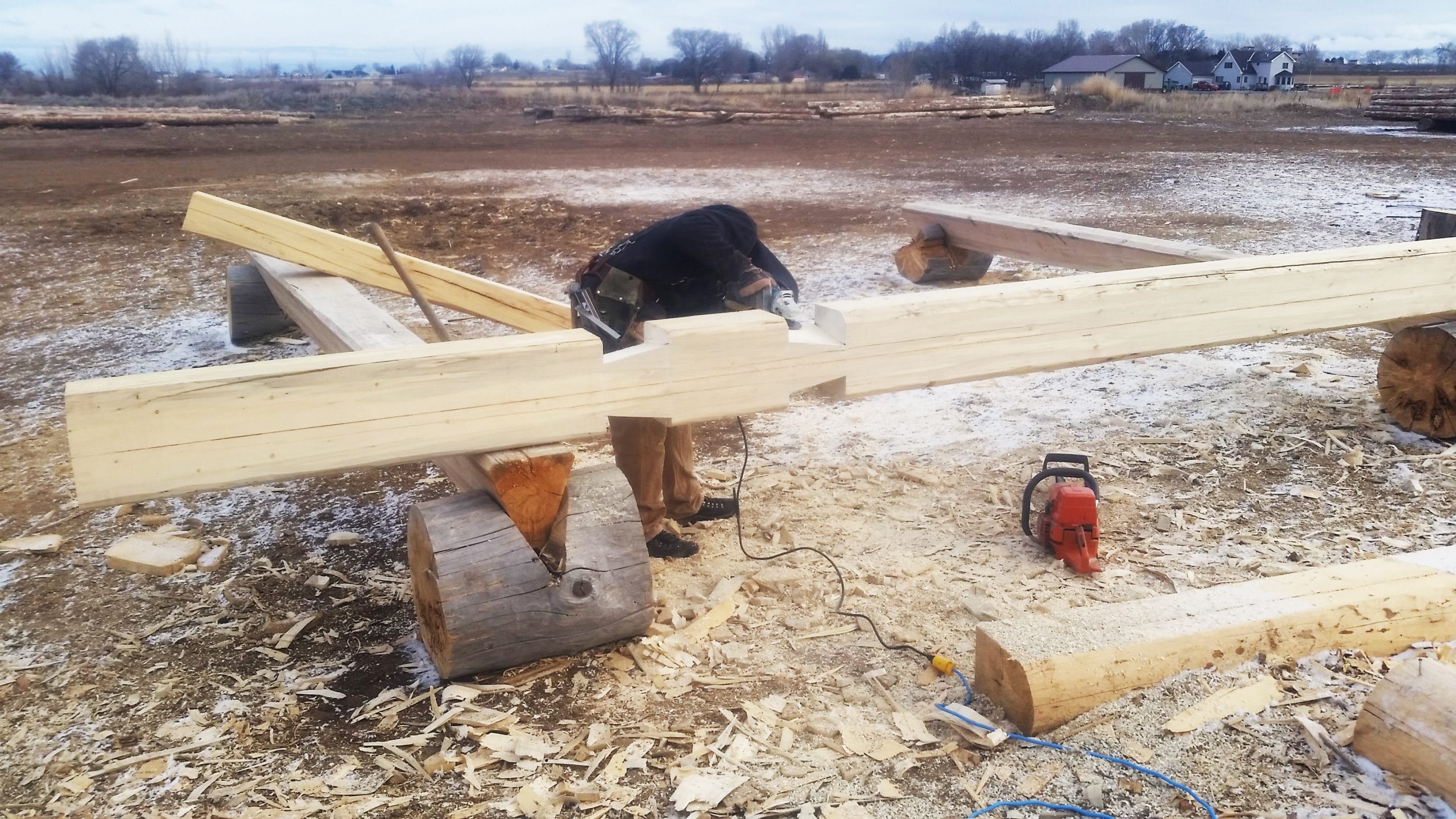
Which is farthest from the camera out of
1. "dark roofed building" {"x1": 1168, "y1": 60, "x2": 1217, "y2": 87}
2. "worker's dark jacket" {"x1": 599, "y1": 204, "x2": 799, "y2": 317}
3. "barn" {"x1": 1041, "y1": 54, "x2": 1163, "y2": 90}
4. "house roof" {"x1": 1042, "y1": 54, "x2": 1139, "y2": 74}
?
"dark roofed building" {"x1": 1168, "y1": 60, "x2": 1217, "y2": 87}

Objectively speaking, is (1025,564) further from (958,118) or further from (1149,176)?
(958,118)

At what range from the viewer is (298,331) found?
7.12 meters

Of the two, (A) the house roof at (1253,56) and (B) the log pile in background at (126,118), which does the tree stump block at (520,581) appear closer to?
(B) the log pile in background at (126,118)

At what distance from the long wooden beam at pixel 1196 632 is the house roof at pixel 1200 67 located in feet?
254

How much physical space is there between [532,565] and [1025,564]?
192 centimetres

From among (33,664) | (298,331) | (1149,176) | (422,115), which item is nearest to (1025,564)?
(33,664)

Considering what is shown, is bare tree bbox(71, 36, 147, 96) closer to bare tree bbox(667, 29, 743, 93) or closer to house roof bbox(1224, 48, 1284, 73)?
bare tree bbox(667, 29, 743, 93)

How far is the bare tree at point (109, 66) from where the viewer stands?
52.5 meters

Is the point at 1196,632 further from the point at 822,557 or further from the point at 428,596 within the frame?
the point at 428,596

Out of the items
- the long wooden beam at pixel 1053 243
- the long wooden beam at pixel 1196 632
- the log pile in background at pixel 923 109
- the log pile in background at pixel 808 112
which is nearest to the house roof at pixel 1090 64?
the log pile in background at pixel 923 109

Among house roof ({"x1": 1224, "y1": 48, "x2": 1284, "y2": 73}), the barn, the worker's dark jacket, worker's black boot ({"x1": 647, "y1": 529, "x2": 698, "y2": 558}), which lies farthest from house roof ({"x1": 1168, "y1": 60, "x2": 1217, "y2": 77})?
worker's black boot ({"x1": 647, "y1": 529, "x2": 698, "y2": 558})

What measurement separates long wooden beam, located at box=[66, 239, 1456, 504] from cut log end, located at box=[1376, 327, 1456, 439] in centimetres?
66

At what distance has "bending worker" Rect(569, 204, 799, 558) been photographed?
13.1ft

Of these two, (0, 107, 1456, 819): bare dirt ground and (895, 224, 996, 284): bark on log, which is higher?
(895, 224, 996, 284): bark on log
